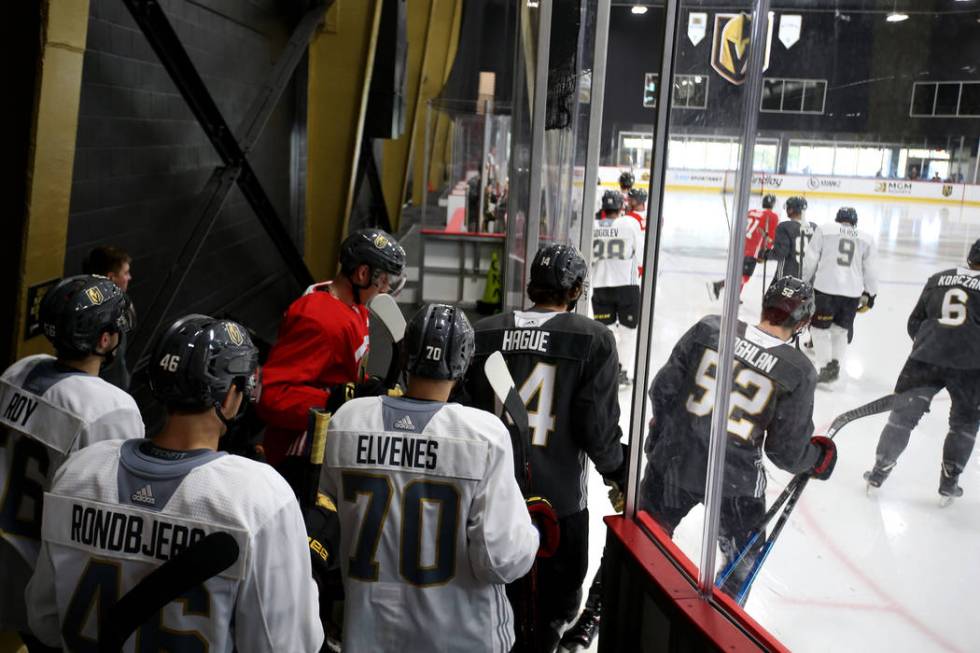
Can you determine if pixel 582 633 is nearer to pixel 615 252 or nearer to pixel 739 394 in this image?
pixel 739 394

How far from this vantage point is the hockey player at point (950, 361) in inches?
88.3

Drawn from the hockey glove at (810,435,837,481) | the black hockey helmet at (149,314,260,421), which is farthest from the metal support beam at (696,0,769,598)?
the black hockey helmet at (149,314,260,421)

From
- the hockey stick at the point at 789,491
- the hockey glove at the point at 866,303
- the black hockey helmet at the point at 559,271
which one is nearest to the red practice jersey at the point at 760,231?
the hockey glove at the point at 866,303

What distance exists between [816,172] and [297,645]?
1.84m

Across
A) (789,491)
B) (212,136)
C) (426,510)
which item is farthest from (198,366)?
(212,136)

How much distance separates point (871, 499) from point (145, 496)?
2.51 m

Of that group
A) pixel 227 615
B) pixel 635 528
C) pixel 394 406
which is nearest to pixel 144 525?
pixel 227 615

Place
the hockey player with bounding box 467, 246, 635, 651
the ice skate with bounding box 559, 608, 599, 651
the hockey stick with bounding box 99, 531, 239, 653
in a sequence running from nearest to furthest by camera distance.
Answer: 1. the hockey stick with bounding box 99, 531, 239, 653
2. the hockey player with bounding box 467, 246, 635, 651
3. the ice skate with bounding box 559, 608, 599, 651

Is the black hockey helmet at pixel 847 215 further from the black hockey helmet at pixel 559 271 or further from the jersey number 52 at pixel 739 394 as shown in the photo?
the black hockey helmet at pixel 559 271

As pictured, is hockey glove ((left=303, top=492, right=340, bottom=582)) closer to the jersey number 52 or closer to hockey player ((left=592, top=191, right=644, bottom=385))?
the jersey number 52

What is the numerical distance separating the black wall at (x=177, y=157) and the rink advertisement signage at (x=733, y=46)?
384cm

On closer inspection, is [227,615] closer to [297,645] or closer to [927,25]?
[297,645]

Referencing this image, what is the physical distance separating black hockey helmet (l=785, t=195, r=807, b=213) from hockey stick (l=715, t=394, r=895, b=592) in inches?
24.5

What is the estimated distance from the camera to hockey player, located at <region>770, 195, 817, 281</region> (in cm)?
254
